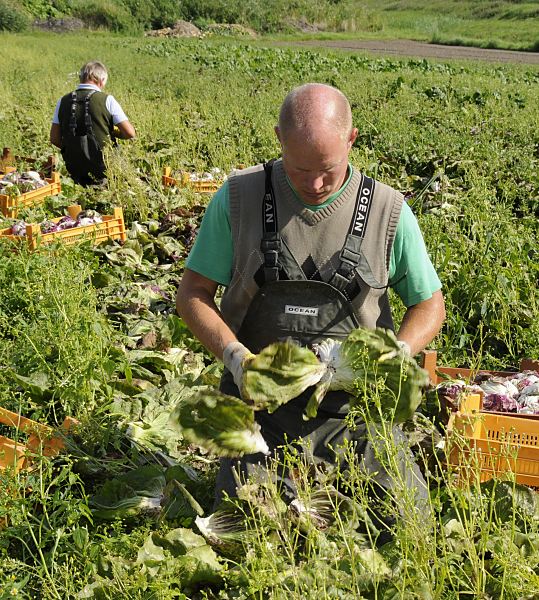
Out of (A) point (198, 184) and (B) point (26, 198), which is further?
(A) point (198, 184)

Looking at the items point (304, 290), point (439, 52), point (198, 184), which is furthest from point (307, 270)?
point (439, 52)

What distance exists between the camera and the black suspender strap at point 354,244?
10.7ft

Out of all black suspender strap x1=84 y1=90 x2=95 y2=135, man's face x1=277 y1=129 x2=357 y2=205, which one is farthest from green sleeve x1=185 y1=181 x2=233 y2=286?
black suspender strap x1=84 y1=90 x2=95 y2=135

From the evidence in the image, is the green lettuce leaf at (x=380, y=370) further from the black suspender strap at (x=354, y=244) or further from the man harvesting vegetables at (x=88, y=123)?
the man harvesting vegetables at (x=88, y=123)

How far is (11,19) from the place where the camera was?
41094 millimetres

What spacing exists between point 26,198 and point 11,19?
124ft

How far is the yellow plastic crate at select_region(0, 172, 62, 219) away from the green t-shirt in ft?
11.5

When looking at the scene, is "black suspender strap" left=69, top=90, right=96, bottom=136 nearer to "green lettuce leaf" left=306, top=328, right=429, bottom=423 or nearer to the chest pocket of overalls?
the chest pocket of overalls

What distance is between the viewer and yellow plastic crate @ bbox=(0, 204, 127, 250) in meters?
5.63

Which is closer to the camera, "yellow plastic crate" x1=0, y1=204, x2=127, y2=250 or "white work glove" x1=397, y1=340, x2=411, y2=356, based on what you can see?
"white work glove" x1=397, y1=340, x2=411, y2=356

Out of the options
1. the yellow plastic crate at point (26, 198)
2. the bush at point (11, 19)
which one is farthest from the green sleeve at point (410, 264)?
the bush at point (11, 19)

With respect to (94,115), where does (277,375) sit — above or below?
below

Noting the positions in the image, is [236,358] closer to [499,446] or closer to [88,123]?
[499,446]

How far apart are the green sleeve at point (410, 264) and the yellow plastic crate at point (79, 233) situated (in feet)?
8.61
